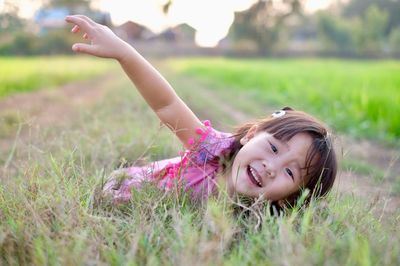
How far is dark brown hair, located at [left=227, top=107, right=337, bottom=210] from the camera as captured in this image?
1.98 m

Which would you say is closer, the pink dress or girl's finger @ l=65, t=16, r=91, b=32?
the pink dress

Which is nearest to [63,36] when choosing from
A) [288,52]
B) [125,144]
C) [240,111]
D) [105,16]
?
[105,16]

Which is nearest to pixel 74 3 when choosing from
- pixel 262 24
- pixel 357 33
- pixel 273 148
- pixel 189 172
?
pixel 262 24

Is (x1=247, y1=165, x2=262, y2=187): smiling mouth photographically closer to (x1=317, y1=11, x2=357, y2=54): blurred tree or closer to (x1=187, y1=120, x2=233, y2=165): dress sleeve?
(x1=187, y1=120, x2=233, y2=165): dress sleeve

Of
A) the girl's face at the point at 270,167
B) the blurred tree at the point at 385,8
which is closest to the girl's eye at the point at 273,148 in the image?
the girl's face at the point at 270,167

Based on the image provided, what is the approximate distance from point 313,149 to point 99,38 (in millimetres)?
1026

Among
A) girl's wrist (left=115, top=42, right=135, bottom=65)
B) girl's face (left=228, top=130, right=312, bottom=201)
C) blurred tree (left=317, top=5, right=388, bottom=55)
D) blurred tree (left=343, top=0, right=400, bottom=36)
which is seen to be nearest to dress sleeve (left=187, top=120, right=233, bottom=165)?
girl's face (left=228, top=130, right=312, bottom=201)

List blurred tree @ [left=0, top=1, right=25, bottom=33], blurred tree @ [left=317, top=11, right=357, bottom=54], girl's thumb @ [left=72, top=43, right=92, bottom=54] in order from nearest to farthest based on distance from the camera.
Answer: girl's thumb @ [left=72, top=43, right=92, bottom=54], blurred tree @ [left=0, top=1, right=25, bottom=33], blurred tree @ [left=317, top=11, right=357, bottom=54]

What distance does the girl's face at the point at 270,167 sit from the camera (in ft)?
6.23

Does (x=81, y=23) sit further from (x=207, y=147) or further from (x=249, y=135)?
(x=249, y=135)

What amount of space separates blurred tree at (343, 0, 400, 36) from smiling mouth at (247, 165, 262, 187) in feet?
169

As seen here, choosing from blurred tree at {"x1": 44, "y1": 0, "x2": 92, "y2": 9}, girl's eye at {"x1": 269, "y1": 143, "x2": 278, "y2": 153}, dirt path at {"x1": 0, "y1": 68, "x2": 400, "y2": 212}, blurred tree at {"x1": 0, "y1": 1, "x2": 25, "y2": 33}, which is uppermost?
blurred tree at {"x1": 44, "y1": 0, "x2": 92, "y2": 9}

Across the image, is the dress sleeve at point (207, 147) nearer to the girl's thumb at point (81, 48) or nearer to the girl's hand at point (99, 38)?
the girl's hand at point (99, 38)

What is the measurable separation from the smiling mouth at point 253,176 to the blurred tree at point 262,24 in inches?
1754
